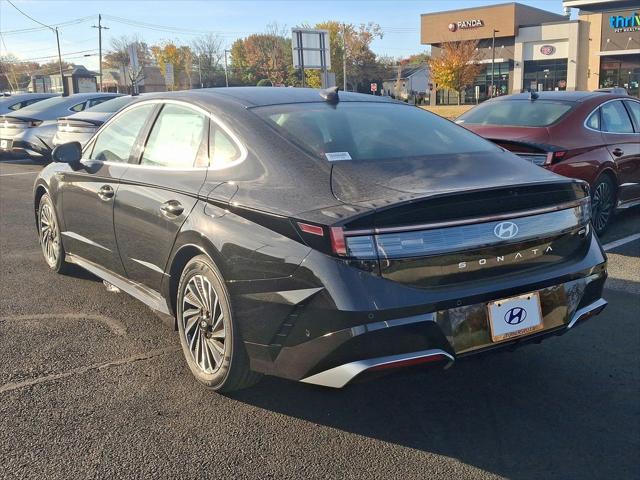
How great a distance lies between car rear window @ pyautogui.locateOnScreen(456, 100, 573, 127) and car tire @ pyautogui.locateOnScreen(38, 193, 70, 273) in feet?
15.5

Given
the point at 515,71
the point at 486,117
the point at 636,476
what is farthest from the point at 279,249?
the point at 515,71

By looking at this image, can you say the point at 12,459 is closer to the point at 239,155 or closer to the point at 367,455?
the point at 367,455

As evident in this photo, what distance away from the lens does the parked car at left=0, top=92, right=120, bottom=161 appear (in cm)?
1311

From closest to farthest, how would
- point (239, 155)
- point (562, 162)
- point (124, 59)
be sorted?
point (239, 155), point (562, 162), point (124, 59)

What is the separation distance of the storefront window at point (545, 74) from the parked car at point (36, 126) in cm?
4949

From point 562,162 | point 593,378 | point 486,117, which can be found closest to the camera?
point 593,378

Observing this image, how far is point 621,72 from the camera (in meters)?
51.5

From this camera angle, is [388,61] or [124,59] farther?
[388,61]

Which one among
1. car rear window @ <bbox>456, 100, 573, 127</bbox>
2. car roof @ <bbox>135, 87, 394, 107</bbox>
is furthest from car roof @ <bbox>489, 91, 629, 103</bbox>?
car roof @ <bbox>135, 87, 394, 107</bbox>

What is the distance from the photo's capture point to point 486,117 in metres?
7.41

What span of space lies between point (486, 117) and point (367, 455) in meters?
5.51

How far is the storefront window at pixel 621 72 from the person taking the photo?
50.3 m

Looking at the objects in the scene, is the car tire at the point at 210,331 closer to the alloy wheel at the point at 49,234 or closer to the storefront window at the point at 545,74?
the alloy wheel at the point at 49,234

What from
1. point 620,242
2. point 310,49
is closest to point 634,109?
point 620,242
